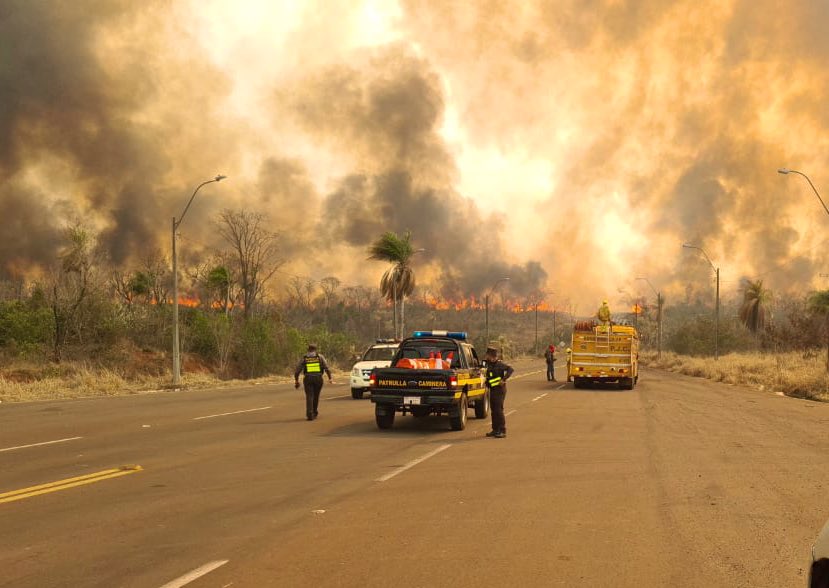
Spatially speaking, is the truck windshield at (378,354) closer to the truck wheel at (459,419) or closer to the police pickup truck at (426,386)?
the police pickup truck at (426,386)

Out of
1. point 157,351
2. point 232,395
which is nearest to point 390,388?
point 232,395

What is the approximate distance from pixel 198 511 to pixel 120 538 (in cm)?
125

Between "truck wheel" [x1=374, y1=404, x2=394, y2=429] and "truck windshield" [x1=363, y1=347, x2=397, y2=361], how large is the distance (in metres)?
10.5

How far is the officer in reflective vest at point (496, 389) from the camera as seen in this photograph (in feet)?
50.0

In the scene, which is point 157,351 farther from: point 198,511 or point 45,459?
point 198,511

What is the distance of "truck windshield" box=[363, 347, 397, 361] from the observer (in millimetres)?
27625

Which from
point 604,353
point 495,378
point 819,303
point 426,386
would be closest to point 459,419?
point 426,386

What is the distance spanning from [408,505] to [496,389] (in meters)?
6.56

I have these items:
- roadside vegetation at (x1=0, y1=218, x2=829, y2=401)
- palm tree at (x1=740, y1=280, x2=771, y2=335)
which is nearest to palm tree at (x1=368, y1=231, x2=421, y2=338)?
roadside vegetation at (x1=0, y1=218, x2=829, y2=401)

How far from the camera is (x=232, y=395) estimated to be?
28.8 metres

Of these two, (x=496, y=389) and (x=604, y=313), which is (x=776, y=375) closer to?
(x=604, y=313)

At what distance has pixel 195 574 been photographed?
6109 millimetres

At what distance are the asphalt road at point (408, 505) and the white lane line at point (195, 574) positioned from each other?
2 centimetres

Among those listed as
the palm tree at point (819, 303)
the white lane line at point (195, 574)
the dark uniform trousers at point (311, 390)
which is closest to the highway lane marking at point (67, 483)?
the white lane line at point (195, 574)
